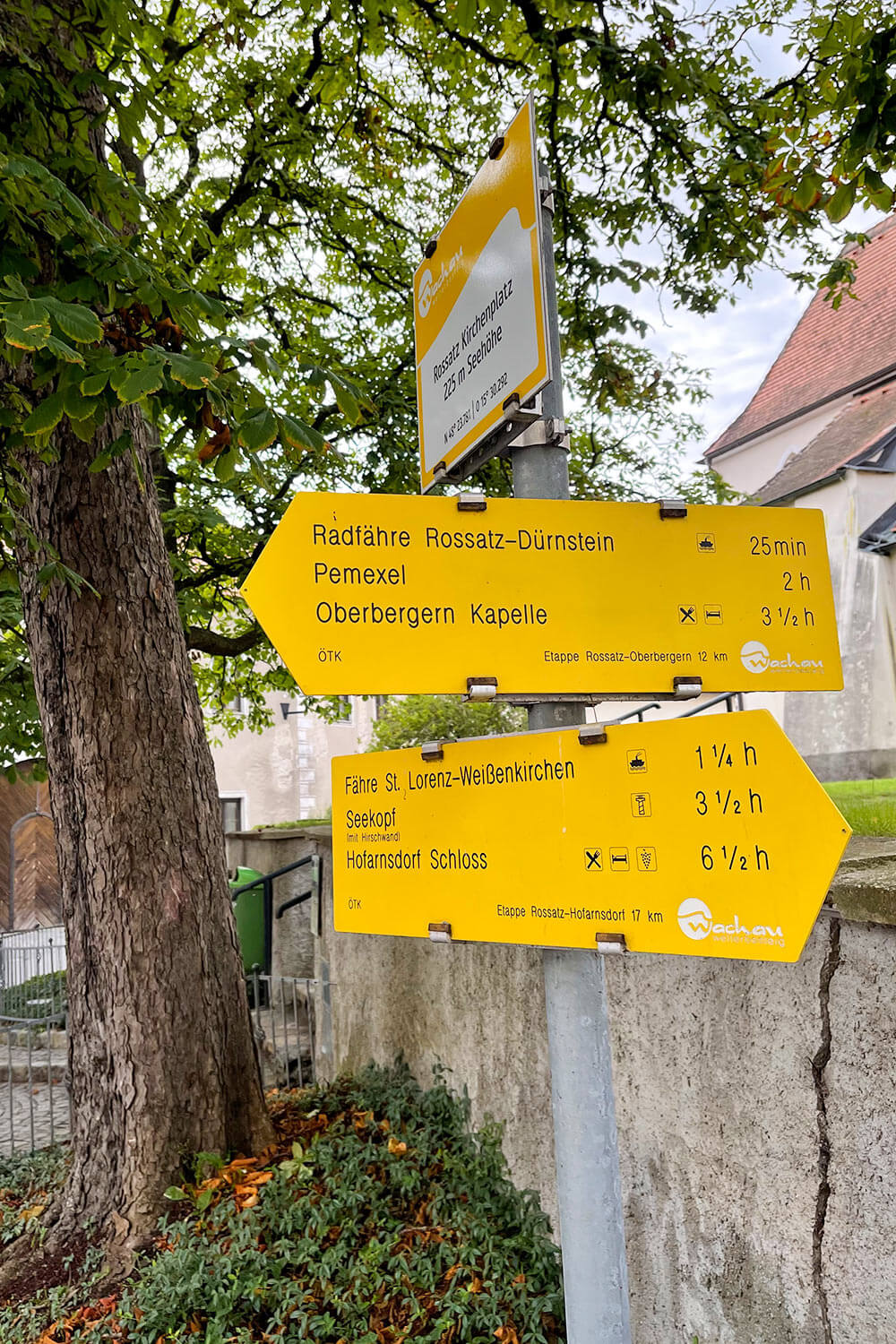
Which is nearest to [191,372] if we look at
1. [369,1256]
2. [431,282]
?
[431,282]

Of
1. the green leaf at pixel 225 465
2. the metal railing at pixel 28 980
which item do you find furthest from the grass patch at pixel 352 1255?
the metal railing at pixel 28 980

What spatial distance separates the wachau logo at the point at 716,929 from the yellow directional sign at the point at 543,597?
399 mm

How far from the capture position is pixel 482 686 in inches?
61.3

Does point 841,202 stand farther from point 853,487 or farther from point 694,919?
point 853,487

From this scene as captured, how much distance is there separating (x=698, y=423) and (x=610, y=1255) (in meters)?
8.70

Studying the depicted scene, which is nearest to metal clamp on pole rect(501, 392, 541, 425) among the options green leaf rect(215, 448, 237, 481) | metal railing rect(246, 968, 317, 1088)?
green leaf rect(215, 448, 237, 481)

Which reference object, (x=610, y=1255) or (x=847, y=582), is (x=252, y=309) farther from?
(x=847, y=582)

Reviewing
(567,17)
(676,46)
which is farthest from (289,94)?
(676,46)

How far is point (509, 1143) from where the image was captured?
381 centimetres

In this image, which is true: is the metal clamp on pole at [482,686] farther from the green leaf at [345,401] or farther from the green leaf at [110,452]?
the green leaf at [345,401]

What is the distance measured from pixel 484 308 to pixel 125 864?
3031 mm

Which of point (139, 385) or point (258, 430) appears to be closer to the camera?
point (139, 385)

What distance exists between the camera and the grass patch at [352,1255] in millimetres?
3168

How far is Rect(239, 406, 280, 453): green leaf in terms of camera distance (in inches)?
108
